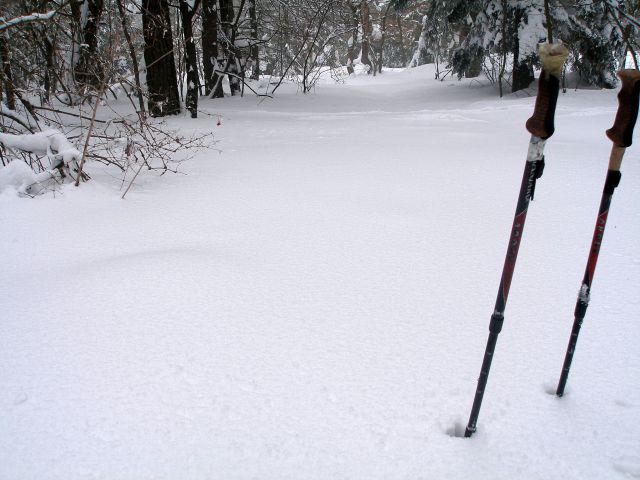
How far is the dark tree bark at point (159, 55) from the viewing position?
795 centimetres

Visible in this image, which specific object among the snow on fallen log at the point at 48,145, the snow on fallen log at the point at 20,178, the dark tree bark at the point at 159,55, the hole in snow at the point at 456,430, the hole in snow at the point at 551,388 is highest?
the dark tree bark at the point at 159,55

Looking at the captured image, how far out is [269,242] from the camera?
3029 mm

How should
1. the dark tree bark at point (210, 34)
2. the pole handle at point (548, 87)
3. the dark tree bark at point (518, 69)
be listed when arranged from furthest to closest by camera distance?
1. the dark tree bark at point (518, 69)
2. the dark tree bark at point (210, 34)
3. the pole handle at point (548, 87)

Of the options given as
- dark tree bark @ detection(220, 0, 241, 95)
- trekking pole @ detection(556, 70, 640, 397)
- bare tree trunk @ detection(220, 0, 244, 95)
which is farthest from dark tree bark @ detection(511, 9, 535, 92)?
trekking pole @ detection(556, 70, 640, 397)

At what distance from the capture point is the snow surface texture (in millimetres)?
1438

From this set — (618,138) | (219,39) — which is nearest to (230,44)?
(219,39)

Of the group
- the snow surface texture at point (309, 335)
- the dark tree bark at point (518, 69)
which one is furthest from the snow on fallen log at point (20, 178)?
the dark tree bark at point (518, 69)

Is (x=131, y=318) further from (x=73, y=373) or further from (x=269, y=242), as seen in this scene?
(x=269, y=242)

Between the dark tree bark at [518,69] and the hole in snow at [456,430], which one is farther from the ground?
the dark tree bark at [518,69]

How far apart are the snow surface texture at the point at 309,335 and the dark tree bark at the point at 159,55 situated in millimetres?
5169

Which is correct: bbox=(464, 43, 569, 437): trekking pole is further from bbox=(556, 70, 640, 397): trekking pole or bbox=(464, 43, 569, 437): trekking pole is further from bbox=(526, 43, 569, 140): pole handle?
bbox=(556, 70, 640, 397): trekking pole

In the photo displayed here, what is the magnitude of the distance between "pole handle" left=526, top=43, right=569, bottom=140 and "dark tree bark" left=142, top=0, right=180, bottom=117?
7.78 metres

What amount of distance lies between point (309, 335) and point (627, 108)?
4.69 ft

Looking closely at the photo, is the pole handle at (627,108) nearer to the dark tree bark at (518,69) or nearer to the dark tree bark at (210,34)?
the dark tree bark at (210,34)
